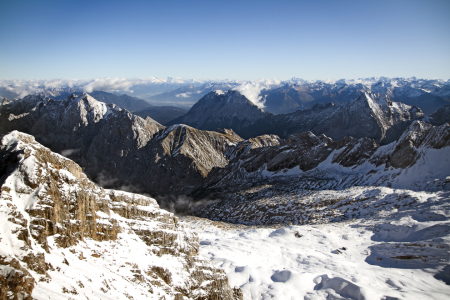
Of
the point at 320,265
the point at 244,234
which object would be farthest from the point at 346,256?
the point at 244,234

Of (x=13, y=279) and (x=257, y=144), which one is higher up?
(x=13, y=279)

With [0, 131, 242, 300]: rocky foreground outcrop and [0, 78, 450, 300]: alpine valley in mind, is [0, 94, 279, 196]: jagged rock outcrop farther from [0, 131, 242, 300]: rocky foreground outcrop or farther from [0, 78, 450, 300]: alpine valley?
[0, 131, 242, 300]: rocky foreground outcrop

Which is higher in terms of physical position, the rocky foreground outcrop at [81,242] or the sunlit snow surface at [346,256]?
the rocky foreground outcrop at [81,242]

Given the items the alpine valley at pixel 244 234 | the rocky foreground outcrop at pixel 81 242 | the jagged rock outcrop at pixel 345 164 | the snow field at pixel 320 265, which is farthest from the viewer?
the jagged rock outcrop at pixel 345 164

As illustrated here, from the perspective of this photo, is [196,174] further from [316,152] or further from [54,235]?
[54,235]

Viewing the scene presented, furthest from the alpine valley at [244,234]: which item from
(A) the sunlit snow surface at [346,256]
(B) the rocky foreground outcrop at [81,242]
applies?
(A) the sunlit snow surface at [346,256]

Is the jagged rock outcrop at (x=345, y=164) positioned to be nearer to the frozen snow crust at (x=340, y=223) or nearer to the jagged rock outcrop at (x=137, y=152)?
the frozen snow crust at (x=340, y=223)

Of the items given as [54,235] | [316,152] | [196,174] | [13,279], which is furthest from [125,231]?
[196,174]
